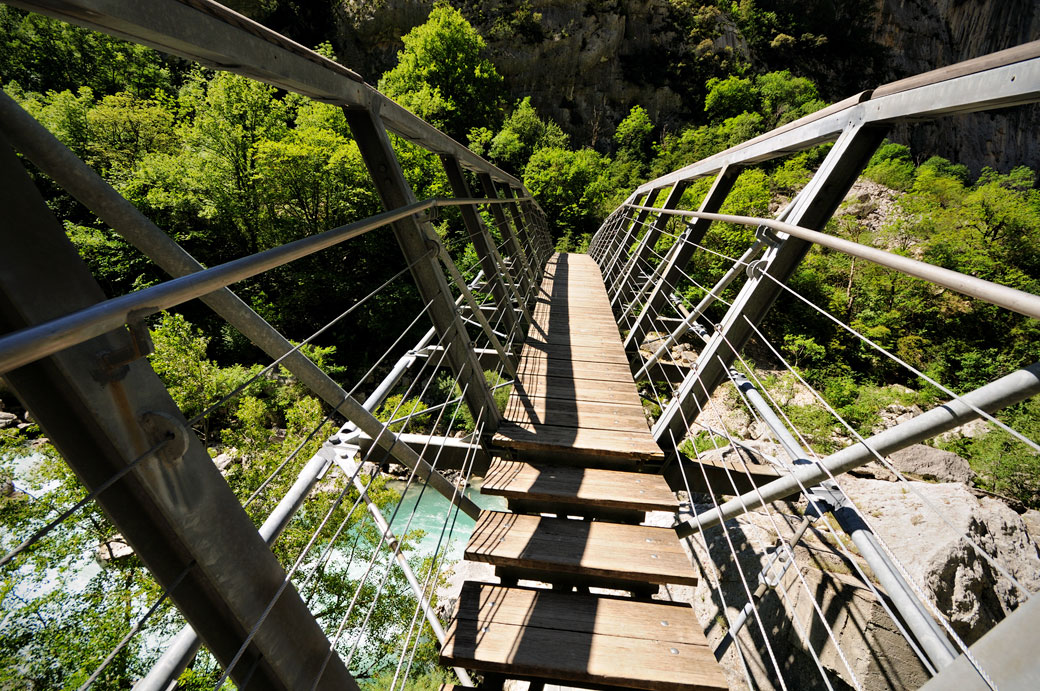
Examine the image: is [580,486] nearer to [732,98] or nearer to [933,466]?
[933,466]

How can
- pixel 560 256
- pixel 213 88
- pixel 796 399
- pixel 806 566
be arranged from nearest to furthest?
1. pixel 806 566
2. pixel 560 256
3. pixel 796 399
4. pixel 213 88

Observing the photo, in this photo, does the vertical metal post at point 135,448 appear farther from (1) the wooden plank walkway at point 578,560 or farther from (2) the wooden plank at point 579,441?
(2) the wooden plank at point 579,441

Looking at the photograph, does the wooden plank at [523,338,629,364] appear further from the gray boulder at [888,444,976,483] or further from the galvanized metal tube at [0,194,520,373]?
the gray boulder at [888,444,976,483]

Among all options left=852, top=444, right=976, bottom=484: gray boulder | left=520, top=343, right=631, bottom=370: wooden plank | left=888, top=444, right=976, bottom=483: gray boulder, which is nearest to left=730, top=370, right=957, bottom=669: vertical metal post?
left=520, top=343, right=631, bottom=370: wooden plank

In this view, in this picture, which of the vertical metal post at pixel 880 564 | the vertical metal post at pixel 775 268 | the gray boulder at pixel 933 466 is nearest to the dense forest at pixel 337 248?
the gray boulder at pixel 933 466

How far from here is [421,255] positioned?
1704mm

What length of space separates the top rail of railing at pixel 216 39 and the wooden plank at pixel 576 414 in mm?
1722

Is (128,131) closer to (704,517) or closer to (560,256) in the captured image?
(560,256)

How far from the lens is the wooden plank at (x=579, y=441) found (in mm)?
2184

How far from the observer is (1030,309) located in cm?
67

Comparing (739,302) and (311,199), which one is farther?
(311,199)

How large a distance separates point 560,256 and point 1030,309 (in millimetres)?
7926

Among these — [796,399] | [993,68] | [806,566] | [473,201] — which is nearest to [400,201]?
[473,201]

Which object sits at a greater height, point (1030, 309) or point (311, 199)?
point (311, 199)
